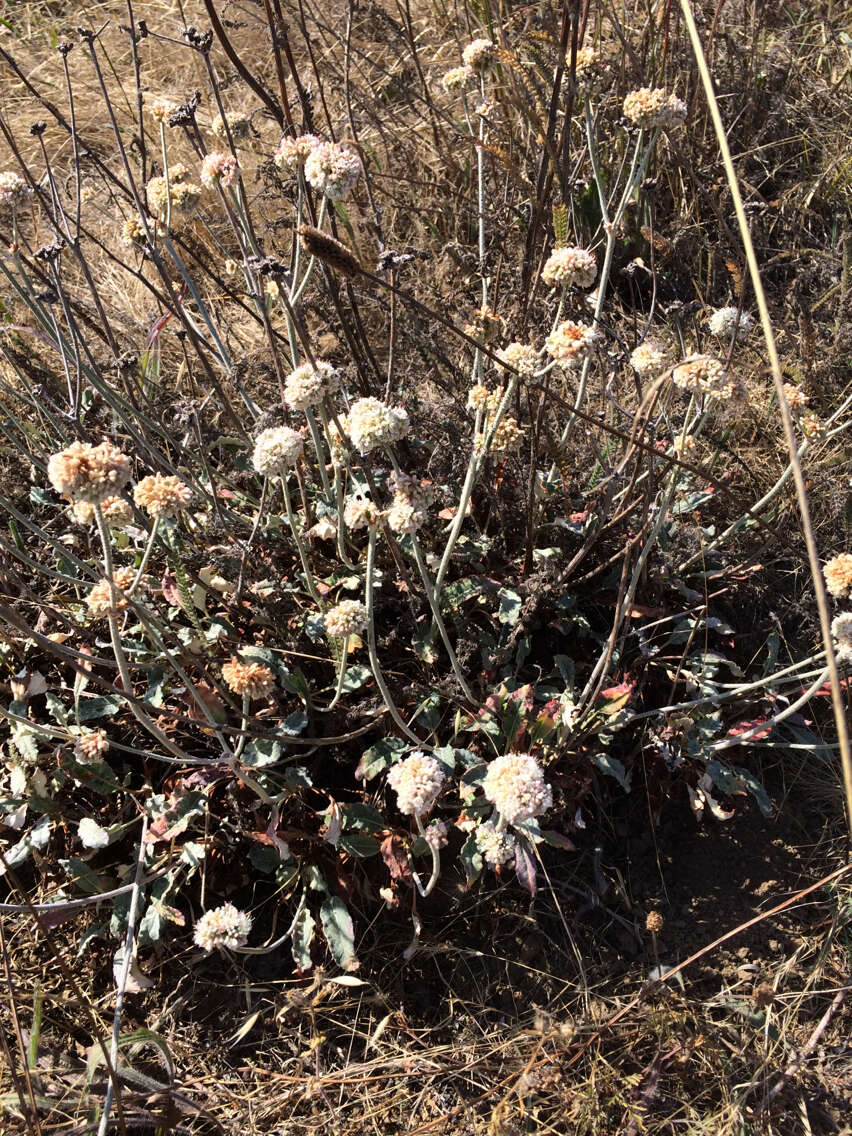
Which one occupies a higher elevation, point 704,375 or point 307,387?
point 307,387

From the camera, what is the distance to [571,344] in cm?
193

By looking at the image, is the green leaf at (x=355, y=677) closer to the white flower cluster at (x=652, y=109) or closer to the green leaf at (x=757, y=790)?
the green leaf at (x=757, y=790)

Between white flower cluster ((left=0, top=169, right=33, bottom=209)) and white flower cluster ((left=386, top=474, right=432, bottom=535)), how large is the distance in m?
1.44

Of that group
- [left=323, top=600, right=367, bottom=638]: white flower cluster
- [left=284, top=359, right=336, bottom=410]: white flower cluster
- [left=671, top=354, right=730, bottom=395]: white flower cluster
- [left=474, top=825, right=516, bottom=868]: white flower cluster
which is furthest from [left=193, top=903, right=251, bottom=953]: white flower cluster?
[left=671, top=354, right=730, bottom=395]: white flower cluster

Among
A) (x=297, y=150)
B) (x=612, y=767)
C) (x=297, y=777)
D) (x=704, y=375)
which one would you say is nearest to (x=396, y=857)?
(x=297, y=777)

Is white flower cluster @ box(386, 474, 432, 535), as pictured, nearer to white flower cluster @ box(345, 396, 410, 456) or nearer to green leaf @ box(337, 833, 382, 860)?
white flower cluster @ box(345, 396, 410, 456)

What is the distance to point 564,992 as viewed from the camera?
2.26m

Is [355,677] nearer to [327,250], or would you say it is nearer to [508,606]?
[508,606]

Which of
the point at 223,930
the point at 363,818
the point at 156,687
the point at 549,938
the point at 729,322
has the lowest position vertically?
the point at 549,938

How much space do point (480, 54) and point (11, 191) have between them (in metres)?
1.40

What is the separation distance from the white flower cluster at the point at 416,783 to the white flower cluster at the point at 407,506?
500 millimetres

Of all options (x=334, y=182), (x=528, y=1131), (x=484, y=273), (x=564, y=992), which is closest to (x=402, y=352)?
(x=484, y=273)

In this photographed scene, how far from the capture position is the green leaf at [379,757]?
7.50 feet

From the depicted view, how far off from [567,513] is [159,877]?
1572 mm
